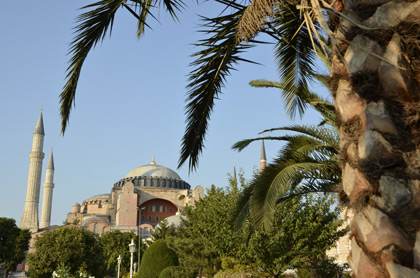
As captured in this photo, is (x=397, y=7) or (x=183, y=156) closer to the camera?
(x=397, y=7)

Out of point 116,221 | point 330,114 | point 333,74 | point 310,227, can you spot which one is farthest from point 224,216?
point 116,221

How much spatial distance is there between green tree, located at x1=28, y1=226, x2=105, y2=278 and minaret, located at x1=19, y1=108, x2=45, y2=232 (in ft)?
123

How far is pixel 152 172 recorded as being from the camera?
82062 millimetres

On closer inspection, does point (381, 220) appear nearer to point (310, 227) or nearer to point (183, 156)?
point (183, 156)

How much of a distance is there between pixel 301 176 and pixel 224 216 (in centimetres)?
1146

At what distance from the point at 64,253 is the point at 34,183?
39.7m

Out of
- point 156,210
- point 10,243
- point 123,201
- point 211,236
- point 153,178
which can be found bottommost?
point 211,236

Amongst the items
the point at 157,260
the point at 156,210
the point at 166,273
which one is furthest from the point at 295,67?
the point at 156,210

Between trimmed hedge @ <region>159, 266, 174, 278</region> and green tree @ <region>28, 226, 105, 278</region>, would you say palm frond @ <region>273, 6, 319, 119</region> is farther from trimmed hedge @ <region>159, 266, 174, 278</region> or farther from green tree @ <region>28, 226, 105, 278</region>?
green tree @ <region>28, 226, 105, 278</region>

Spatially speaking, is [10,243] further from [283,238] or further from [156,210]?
[283,238]

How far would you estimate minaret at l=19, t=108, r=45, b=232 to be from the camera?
61625mm

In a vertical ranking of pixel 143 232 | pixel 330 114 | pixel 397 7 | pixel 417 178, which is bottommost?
pixel 417 178

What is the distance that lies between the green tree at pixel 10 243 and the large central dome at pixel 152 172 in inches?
1286

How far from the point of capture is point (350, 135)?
270 centimetres
